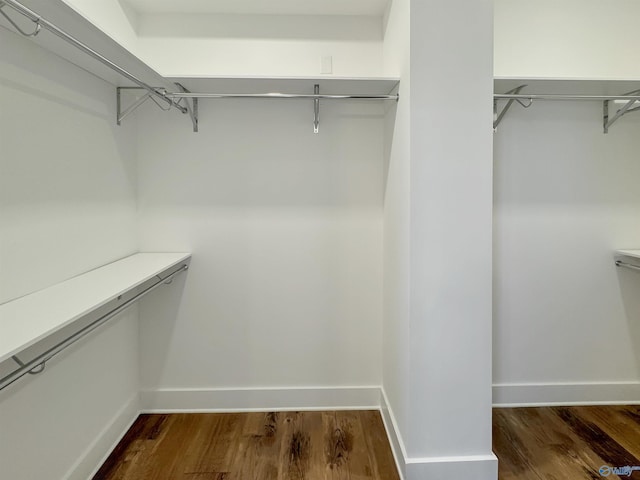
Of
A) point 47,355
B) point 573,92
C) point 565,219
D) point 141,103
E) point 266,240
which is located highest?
point 573,92

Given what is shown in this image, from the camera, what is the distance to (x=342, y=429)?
2066 millimetres

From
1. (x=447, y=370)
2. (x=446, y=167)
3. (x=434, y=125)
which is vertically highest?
(x=434, y=125)

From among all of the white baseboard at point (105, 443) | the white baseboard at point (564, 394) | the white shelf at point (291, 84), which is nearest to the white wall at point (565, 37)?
the white shelf at point (291, 84)

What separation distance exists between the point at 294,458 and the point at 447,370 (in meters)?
0.88

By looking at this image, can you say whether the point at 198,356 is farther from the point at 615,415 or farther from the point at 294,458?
the point at 615,415

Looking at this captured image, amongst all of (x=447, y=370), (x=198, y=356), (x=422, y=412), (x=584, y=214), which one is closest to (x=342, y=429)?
(x=422, y=412)

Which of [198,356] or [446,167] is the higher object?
[446,167]

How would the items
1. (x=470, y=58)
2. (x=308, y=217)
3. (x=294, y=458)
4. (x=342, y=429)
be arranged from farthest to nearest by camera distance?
1. (x=308, y=217)
2. (x=342, y=429)
3. (x=294, y=458)
4. (x=470, y=58)

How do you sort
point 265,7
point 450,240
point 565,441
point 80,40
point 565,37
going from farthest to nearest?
point 565,37 → point 265,7 → point 565,441 → point 450,240 → point 80,40

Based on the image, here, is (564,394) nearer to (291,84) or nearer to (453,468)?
(453,468)

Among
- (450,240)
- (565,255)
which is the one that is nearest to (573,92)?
(565,255)

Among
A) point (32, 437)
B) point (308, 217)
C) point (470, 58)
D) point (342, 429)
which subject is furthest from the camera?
point (308, 217)

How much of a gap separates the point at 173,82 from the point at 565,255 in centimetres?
244

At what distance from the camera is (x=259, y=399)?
225 centimetres
